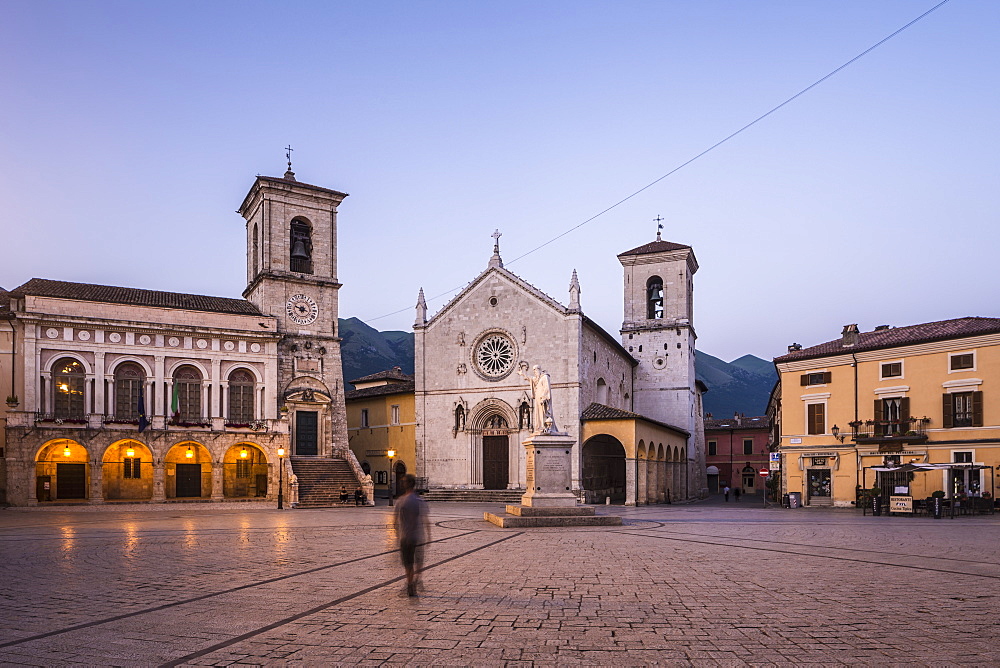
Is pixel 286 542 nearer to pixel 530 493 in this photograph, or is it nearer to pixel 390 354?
pixel 530 493

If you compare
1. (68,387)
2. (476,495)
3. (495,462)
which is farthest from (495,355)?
(68,387)

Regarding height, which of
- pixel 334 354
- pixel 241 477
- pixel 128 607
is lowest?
pixel 241 477

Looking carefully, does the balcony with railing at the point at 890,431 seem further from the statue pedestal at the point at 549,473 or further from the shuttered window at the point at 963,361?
the statue pedestal at the point at 549,473

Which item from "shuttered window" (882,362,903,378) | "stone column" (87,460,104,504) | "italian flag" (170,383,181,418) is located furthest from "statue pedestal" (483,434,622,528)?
"stone column" (87,460,104,504)

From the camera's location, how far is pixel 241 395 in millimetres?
39844

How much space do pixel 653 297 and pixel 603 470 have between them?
13126 mm

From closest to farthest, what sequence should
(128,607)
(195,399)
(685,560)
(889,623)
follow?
(889,623) → (128,607) → (685,560) → (195,399)

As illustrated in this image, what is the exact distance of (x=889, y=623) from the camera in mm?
8711

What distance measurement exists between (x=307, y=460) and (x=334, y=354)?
20.3ft

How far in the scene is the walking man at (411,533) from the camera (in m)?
10.2

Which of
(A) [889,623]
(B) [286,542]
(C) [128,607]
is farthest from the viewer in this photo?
(B) [286,542]

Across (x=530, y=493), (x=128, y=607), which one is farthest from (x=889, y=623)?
(x=530, y=493)

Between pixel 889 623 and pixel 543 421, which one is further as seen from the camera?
pixel 543 421

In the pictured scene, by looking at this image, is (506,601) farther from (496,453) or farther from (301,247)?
(301,247)
